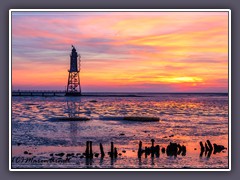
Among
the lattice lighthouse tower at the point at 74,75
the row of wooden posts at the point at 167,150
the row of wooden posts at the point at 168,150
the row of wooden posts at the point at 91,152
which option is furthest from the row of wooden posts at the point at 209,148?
the lattice lighthouse tower at the point at 74,75

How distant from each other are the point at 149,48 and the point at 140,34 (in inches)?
9.5

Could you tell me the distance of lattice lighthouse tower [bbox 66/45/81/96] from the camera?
728 cm

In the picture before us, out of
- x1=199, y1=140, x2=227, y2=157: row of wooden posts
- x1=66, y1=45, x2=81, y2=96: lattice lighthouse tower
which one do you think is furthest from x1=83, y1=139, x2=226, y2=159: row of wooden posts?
x1=66, y1=45, x2=81, y2=96: lattice lighthouse tower

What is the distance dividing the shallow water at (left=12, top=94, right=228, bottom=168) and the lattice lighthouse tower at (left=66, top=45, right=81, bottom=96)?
16 cm

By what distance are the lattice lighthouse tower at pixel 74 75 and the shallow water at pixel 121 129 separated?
0.52ft

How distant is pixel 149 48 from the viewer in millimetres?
7344

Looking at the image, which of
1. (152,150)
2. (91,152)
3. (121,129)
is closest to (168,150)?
(152,150)

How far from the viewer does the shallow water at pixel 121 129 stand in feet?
22.9

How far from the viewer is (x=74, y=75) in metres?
7.32

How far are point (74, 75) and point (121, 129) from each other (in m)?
1.26

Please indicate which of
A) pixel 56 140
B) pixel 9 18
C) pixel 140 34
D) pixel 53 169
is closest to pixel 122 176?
pixel 53 169

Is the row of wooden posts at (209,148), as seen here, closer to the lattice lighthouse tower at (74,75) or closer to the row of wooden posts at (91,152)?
the row of wooden posts at (91,152)

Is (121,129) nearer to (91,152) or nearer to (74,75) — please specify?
(91,152)
